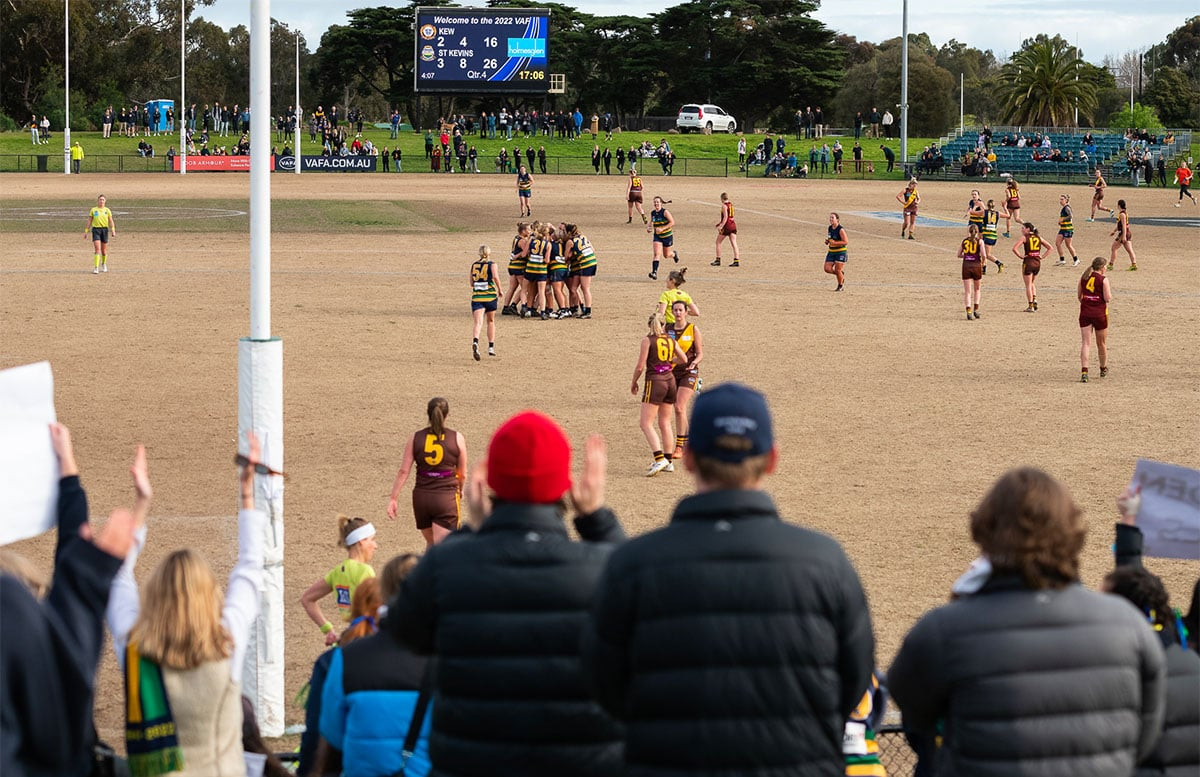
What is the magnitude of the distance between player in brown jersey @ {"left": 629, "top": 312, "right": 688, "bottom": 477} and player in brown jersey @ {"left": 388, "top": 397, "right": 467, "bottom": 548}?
13.1 ft

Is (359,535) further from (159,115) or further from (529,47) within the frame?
(159,115)

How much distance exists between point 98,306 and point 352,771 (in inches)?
956

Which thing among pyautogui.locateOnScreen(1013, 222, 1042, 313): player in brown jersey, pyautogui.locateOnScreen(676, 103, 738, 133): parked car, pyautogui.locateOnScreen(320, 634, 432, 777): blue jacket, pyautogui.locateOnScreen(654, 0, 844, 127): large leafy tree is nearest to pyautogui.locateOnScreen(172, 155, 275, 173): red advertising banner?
pyautogui.locateOnScreen(676, 103, 738, 133): parked car

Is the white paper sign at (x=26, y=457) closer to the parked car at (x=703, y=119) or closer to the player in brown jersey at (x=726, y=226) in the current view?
the player in brown jersey at (x=726, y=226)

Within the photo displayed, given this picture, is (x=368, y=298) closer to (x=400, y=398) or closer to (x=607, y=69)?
(x=400, y=398)

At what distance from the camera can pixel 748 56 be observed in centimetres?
9975

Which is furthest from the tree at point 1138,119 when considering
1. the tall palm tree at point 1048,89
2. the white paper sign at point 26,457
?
the white paper sign at point 26,457

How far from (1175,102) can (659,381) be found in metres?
95.7

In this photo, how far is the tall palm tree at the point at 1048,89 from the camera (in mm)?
88188

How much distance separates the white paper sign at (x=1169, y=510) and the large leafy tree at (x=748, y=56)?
9519 cm

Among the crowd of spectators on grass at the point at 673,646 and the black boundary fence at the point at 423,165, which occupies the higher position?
the black boundary fence at the point at 423,165

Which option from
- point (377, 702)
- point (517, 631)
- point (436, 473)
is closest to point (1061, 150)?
point (436, 473)

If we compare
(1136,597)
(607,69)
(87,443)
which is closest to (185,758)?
(1136,597)

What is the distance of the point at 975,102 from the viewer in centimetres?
13650
